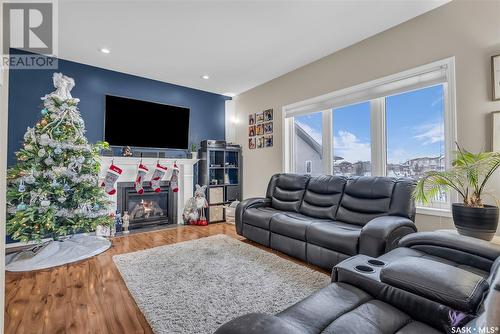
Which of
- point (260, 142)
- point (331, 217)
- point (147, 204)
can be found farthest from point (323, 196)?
point (147, 204)

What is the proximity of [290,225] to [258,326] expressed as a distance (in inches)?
76.5

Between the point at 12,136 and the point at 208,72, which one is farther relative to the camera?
the point at 208,72

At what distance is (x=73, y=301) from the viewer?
1917 mm

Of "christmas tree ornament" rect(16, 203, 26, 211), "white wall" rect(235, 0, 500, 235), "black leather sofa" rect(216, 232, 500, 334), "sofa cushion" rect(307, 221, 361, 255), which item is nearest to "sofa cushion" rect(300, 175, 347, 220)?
"sofa cushion" rect(307, 221, 361, 255)

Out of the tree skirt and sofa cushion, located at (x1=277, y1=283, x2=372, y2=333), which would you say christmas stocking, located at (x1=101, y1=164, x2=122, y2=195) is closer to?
the tree skirt

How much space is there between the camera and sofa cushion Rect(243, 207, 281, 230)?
3.01 meters

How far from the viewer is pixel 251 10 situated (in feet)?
8.00

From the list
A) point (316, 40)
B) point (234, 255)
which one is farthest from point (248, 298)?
point (316, 40)

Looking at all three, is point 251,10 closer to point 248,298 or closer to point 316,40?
point 316,40

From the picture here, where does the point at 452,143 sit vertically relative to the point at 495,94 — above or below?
below

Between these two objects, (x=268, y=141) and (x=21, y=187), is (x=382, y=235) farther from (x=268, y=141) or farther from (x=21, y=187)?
(x=21, y=187)

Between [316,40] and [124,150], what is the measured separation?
10.7 ft

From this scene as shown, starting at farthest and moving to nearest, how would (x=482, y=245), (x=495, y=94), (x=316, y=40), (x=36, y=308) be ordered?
(x=316, y=40), (x=495, y=94), (x=36, y=308), (x=482, y=245)

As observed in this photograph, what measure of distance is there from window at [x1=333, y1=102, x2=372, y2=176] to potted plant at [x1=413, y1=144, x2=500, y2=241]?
1.09 metres
